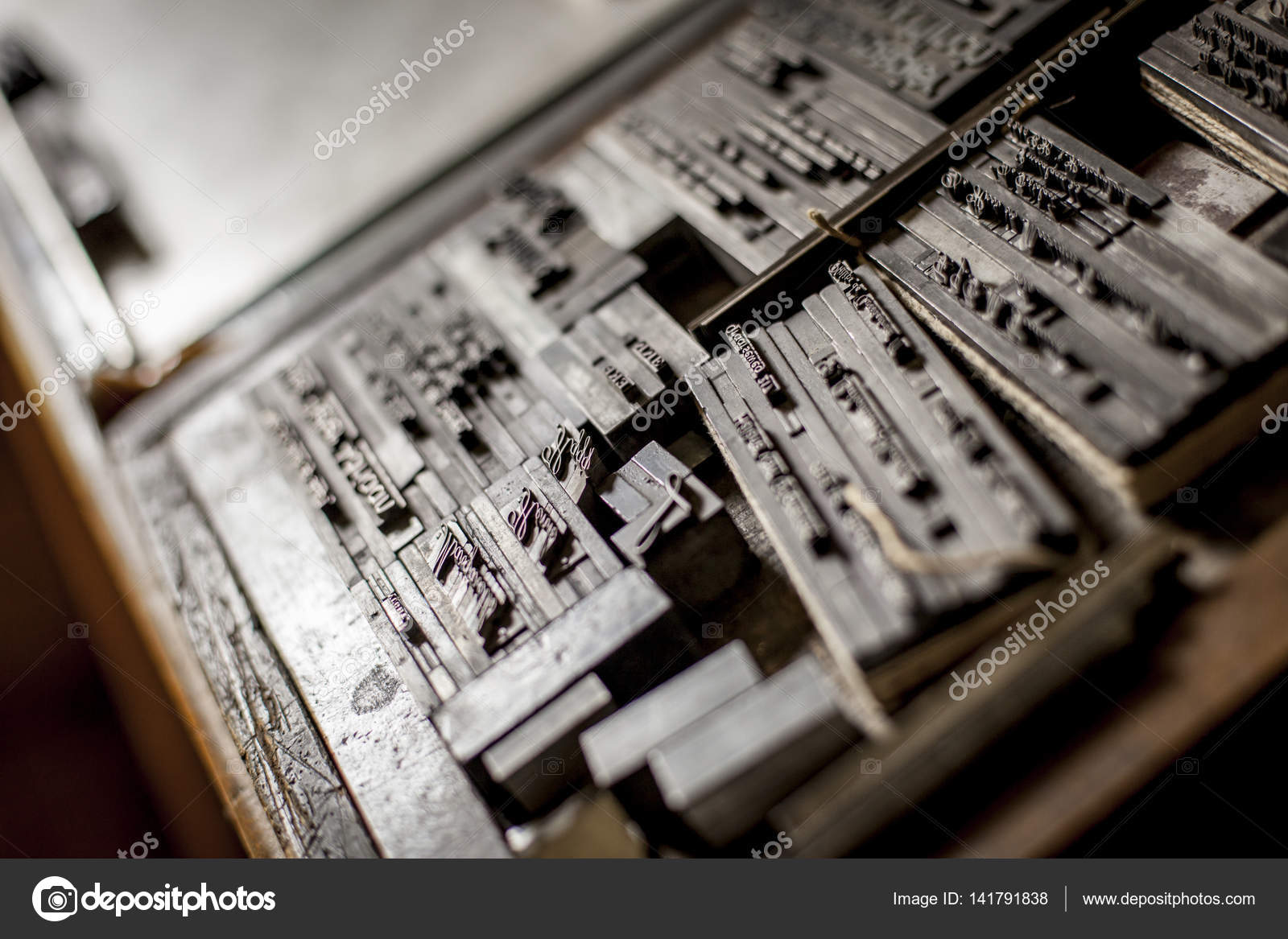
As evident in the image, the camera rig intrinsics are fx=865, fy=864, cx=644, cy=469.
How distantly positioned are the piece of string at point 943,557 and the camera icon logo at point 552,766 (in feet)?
3.87

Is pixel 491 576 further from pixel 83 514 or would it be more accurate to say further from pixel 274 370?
pixel 83 514

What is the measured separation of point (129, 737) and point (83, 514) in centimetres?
112

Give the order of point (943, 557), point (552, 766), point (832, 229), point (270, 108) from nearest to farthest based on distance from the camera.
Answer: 1. point (943, 557)
2. point (552, 766)
3. point (832, 229)
4. point (270, 108)

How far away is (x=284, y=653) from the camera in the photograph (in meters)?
3.32

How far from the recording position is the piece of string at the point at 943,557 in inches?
89.4

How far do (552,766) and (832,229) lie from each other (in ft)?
6.73

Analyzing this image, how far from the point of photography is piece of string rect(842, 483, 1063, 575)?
2.27 m
